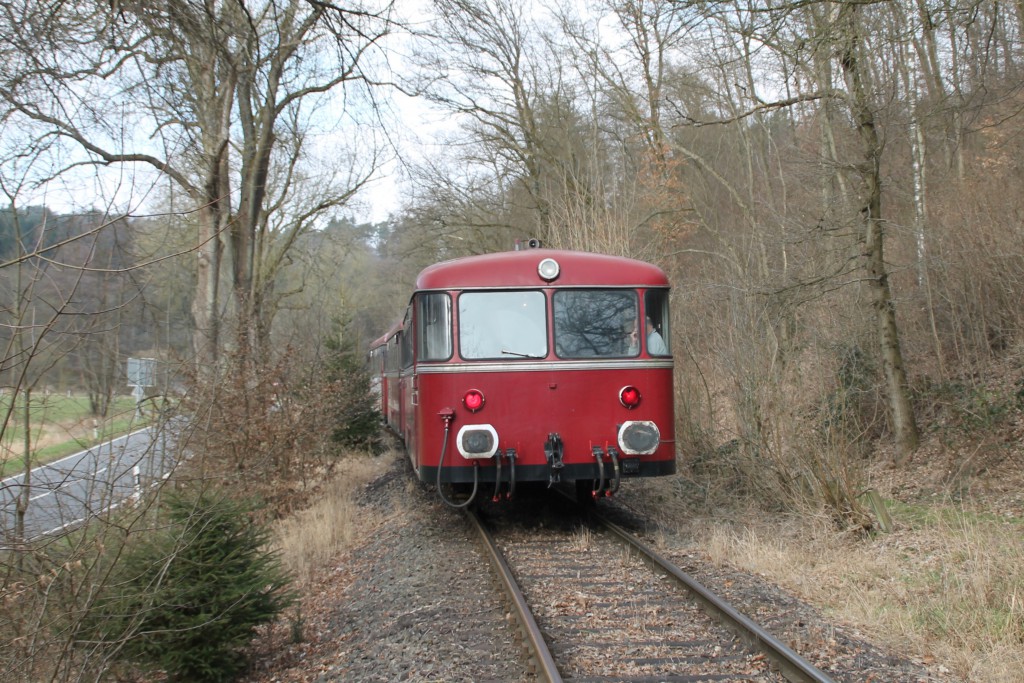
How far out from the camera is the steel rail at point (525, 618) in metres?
4.86

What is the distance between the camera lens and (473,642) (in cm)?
580

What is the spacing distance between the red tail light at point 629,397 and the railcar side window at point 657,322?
468 millimetres

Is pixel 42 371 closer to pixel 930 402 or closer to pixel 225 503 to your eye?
pixel 225 503

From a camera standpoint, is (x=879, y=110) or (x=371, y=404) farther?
(x=371, y=404)

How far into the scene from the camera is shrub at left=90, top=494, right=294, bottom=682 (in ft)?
17.9

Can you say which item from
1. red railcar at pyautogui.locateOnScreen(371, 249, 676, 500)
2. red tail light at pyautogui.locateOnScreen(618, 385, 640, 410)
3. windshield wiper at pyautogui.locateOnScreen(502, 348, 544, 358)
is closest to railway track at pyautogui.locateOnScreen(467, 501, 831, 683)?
red railcar at pyautogui.locateOnScreen(371, 249, 676, 500)

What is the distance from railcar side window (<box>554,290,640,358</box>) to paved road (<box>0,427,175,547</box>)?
4.31 m

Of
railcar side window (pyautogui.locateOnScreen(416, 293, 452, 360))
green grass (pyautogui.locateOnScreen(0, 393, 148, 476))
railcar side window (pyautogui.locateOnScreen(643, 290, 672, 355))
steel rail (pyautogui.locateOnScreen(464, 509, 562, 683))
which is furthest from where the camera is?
railcar side window (pyautogui.locateOnScreen(643, 290, 672, 355))

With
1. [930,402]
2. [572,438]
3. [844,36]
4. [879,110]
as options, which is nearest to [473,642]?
[572,438]

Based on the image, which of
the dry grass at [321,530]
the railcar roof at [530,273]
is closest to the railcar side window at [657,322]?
the railcar roof at [530,273]

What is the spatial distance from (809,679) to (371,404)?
53.8ft

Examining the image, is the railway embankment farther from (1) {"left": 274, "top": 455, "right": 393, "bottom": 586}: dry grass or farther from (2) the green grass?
(2) the green grass

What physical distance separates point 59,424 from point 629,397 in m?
5.29

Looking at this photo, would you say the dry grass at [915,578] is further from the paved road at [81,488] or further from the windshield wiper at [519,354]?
the paved road at [81,488]
